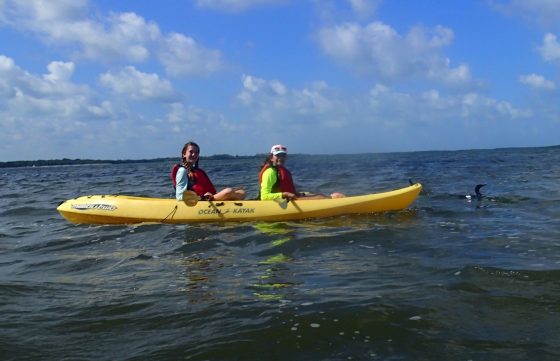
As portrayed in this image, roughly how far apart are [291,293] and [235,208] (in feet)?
15.3

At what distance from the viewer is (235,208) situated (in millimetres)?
9062

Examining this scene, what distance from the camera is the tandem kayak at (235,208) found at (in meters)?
9.05

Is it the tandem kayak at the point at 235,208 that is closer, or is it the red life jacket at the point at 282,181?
the tandem kayak at the point at 235,208

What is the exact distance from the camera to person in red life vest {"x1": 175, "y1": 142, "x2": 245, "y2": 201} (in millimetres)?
9219

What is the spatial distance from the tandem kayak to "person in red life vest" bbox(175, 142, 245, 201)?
263mm

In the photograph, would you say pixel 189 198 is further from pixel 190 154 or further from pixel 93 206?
pixel 93 206

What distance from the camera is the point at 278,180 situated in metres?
9.58

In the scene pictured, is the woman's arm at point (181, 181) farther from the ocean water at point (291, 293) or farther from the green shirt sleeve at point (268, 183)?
the green shirt sleeve at point (268, 183)

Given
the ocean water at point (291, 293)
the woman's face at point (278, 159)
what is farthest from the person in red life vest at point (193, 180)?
the ocean water at point (291, 293)

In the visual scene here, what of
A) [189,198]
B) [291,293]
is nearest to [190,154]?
[189,198]

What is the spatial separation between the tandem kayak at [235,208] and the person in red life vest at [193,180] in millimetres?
263

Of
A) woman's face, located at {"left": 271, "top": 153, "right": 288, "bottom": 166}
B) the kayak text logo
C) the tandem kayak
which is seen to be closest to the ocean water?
the tandem kayak

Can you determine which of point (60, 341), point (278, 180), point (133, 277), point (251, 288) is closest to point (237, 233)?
point (278, 180)

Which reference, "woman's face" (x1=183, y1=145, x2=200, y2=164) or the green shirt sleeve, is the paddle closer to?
"woman's face" (x1=183, y1=145, x2=200, y2=164)
